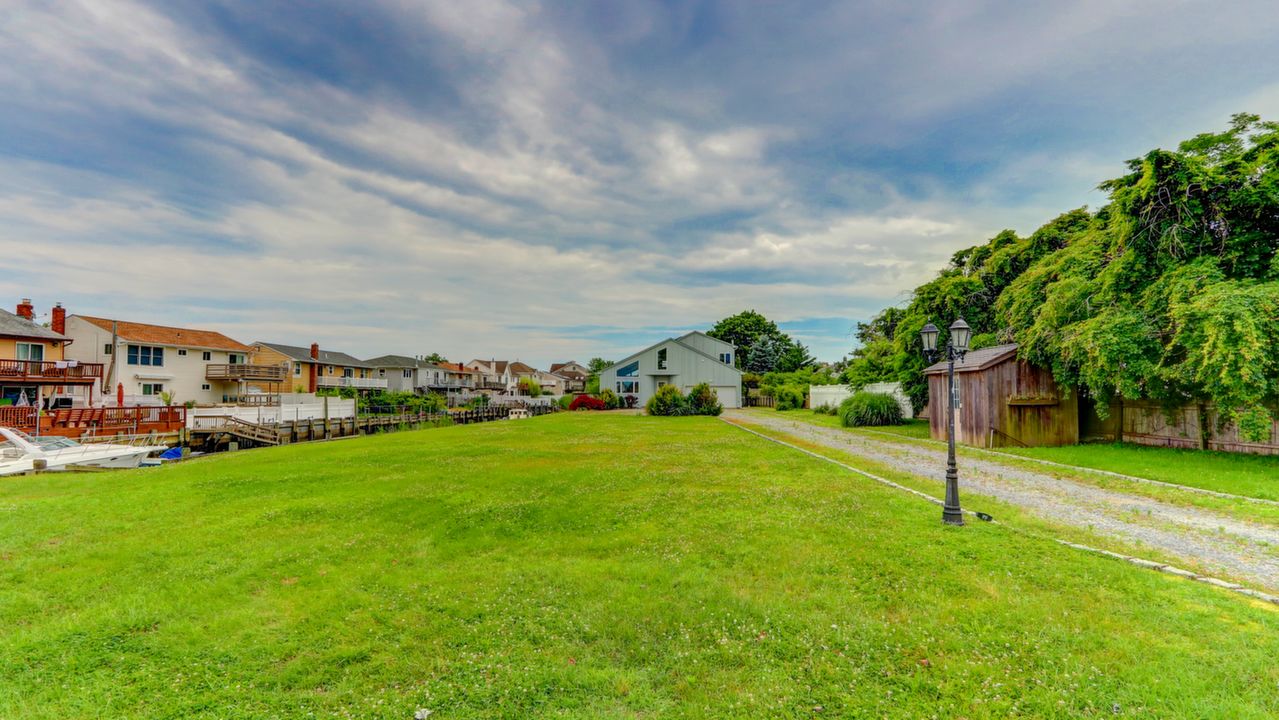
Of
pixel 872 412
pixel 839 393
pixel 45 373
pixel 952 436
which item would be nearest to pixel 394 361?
pixel 45 373

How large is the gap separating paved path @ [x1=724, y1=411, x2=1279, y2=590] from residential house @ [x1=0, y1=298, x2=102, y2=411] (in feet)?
135

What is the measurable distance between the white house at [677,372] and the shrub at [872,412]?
1967 cm

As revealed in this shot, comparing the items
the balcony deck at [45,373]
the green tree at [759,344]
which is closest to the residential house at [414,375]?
the balcony deck at [45,373]

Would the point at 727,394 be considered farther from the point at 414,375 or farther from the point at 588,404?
the point at 414,375

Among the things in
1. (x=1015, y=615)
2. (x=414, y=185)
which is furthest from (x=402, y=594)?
(x=414, y=185)

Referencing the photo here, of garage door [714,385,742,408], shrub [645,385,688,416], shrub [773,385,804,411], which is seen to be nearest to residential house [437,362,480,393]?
garage door [714,385,742,408]

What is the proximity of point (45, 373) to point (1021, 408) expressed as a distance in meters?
48.7

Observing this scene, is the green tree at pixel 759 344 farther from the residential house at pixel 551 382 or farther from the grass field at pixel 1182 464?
the grass field at pixel 1182 464

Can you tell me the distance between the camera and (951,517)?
780 centimetres

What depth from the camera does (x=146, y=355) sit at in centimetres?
3638

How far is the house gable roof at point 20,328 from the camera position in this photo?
2750 cm

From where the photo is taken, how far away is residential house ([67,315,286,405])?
113ft

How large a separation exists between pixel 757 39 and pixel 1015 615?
51.2ft

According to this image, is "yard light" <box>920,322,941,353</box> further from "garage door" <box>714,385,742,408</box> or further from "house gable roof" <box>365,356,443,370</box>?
"house gable roof" <box>365,356,443,370</box>
